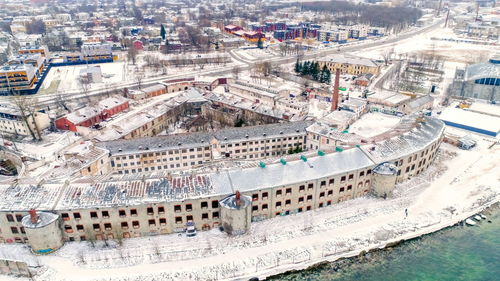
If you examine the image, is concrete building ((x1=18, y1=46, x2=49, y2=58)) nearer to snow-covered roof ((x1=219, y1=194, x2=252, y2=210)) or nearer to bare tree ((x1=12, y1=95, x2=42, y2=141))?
bare tree ((x1=12, y1=95, x2=42, y2=141))

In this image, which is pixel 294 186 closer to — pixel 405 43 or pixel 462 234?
pixel 462 234

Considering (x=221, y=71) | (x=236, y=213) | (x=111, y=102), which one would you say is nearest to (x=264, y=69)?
(x=221, y=71)

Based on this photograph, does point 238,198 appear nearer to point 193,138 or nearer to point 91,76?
point 193,138

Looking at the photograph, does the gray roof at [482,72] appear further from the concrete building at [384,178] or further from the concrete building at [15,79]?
the concrete building at [15,79]

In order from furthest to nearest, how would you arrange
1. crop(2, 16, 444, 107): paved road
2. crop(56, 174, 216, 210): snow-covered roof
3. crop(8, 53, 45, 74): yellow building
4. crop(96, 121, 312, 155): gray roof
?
crop(8, 53, 45, 74): yellow building < crop(2, 16, 444, 107): paved road < crop(96, 121, 312, 155): gray roof < crop(56, 174, 216, 210): snow-covered roof

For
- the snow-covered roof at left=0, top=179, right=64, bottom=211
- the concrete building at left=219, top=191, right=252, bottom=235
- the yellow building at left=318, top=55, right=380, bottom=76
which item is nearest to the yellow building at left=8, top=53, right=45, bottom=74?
the snow-covered roof at left=0, top=179, right=64, bottom=211

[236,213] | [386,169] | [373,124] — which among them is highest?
[386,169]
